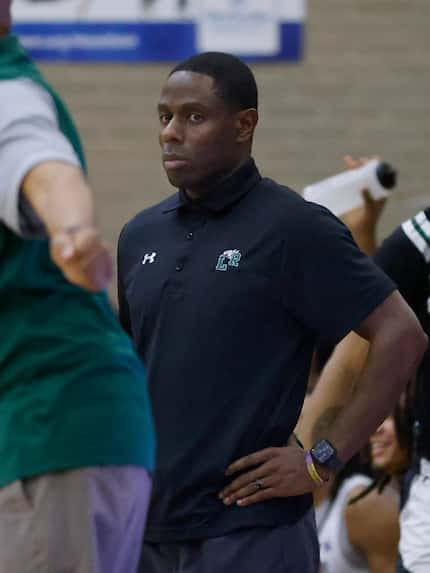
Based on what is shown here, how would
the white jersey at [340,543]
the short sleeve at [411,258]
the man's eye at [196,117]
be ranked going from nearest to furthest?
the man's eye at [196,117] → the short sleeve at [411,258] → the white jersey at [340,543]

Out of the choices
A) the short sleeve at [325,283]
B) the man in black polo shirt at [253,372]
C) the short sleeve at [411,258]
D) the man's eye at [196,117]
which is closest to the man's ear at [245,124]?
the man's eye at [196,117]

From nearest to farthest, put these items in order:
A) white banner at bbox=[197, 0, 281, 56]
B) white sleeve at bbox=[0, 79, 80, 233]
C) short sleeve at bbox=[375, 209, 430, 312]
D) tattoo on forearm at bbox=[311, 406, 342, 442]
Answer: white sleeve at bbox=[0, 79, 80, 233] → tattoo on forearm at bbox=[311, 406, 342, 442] → short sleeve at bbox=[375, 209, 430, 312] → white banner at bbox=[197, 0, 281, 56]

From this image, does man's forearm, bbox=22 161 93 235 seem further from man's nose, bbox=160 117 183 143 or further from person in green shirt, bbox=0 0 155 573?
man's nose, bbox=160 117 183 143

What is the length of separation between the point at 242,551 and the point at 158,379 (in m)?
0.47

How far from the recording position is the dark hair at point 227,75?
3520mm

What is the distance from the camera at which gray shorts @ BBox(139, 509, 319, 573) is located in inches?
129

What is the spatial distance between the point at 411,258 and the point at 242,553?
4.09 feet

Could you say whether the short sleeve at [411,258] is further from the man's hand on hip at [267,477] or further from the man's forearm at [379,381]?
the man's hand on hip at [267,477]

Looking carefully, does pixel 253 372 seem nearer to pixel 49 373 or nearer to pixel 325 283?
pixel 325 283

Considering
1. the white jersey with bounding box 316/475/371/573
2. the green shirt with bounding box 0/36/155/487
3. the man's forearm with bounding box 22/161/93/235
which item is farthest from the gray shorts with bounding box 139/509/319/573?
the white jersey with bounding box 316/475/371/573

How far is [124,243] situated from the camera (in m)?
3.69

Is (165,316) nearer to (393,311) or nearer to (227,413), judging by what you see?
(227,413)

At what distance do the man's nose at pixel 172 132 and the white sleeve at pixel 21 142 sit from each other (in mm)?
1067

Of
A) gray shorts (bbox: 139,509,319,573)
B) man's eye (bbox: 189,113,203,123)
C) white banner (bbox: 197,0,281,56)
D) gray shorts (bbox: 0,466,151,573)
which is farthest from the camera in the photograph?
white banner (bbox: 197,0,281,56)
